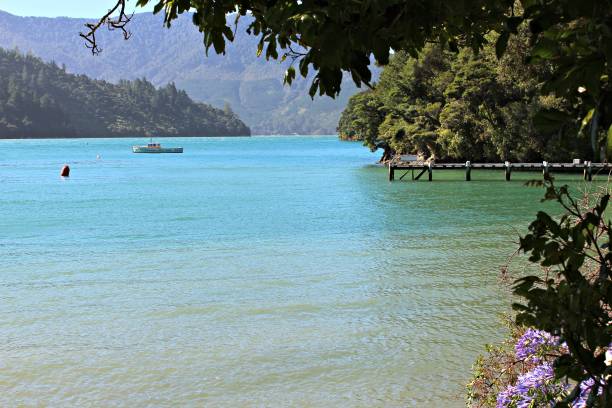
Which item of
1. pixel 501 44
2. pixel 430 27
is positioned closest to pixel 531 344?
pixel 501 44

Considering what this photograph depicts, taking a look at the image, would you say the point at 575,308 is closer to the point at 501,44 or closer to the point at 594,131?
the point at 594,131

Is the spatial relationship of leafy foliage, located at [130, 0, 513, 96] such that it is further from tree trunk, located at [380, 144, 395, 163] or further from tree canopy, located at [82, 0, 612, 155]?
tree trunk, located at [380, 144, 395, 163]

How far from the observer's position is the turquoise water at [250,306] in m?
10.5

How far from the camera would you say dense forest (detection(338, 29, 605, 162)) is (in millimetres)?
57875

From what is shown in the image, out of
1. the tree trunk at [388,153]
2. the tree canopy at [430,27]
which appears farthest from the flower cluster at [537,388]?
the tree trunk at [388,153]

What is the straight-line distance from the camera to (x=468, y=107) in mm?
61562

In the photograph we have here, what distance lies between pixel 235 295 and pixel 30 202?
32.4 meters

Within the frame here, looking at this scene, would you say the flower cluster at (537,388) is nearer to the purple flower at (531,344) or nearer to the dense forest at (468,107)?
the purple flower at (531,344)

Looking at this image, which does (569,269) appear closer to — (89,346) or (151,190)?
(89,346)

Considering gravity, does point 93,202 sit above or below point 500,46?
below

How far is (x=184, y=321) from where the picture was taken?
14.2m

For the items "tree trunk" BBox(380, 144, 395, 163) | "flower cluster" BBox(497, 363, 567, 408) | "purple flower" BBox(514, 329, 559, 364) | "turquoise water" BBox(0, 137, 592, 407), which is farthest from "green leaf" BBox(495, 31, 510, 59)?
"tree trunk" BBox(380, 144, 395, 163)

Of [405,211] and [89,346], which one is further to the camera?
[405,211]

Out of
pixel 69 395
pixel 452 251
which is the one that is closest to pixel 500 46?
pixel 69 395
